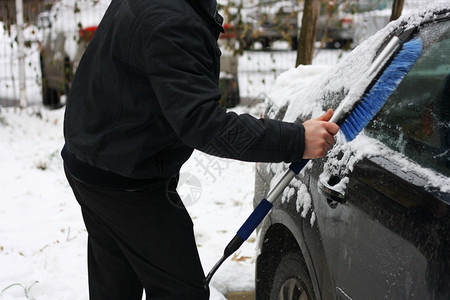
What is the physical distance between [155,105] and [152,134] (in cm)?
10

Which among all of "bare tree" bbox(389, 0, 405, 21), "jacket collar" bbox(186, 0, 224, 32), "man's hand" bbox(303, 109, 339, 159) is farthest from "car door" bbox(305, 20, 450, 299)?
"bare tree" bbox(389, 0, 405, 21)

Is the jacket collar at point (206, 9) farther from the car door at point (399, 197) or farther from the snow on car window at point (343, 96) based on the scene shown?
the car door at point (399, 197)

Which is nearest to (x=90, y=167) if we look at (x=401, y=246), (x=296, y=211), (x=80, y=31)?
(x=296, y=211)

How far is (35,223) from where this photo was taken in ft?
15.2

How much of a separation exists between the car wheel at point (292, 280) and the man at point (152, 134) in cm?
39

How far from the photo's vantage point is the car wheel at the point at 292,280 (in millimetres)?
2295

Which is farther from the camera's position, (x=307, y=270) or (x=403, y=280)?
(x=307, y=270)

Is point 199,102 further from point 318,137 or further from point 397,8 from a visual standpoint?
point 397,8

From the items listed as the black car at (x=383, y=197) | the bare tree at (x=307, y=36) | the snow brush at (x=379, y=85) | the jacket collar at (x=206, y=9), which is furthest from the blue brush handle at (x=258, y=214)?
the bare tree at (x=307, y=36)

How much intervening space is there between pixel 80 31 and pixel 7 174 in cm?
294

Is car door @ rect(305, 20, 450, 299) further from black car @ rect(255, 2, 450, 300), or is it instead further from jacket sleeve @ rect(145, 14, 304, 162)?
jacket sleeve @ rect(145, 14, 304, 162)

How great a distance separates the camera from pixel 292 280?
7.94 feet

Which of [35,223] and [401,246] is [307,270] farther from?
[35,223]

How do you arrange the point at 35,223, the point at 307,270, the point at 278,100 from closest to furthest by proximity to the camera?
the point at 307,270, the point at 278,100, the point at 35,223
